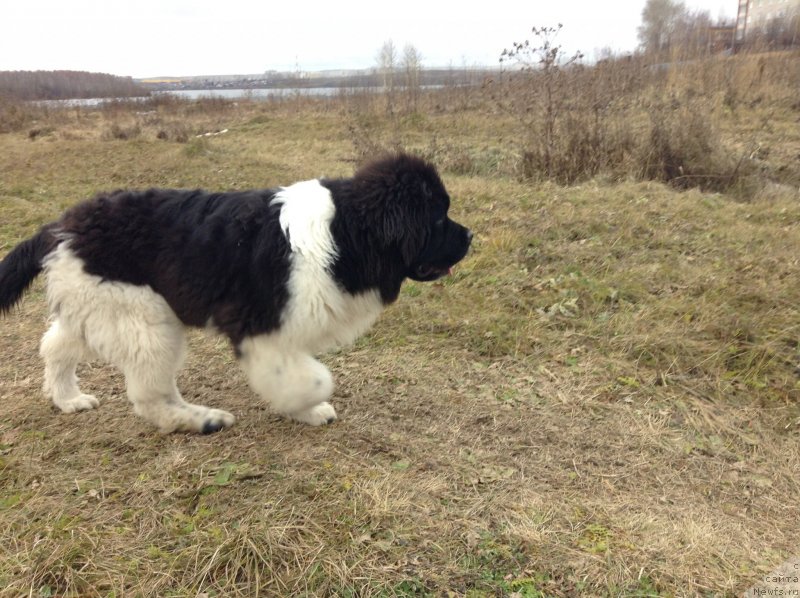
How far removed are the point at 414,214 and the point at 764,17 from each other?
22.6 metres

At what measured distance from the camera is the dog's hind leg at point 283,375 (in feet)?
9.90

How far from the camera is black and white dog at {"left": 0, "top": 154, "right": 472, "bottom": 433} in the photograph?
297 centimetres

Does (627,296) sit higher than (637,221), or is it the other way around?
(637,221)

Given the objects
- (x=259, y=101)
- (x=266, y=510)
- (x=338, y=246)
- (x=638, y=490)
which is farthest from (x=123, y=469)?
(x=259, y=101)

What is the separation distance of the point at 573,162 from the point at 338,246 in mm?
7244

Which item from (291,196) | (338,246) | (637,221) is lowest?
(637,221)

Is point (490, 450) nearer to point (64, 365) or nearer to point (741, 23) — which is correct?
point (64, 365)

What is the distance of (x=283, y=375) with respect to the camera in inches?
119

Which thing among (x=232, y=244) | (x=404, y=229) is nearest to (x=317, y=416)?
(x=232, y=244)

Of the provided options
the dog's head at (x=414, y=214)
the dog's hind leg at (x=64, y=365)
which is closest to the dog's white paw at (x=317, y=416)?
the dog's head at (x=414, y=214)

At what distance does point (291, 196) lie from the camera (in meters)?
3.20

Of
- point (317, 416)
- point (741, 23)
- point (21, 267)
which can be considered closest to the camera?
point (21, 267)

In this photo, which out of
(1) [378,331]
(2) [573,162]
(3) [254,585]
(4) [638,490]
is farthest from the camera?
(2) [573,162]

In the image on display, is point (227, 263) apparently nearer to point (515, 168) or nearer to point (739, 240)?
point (739, 240)
